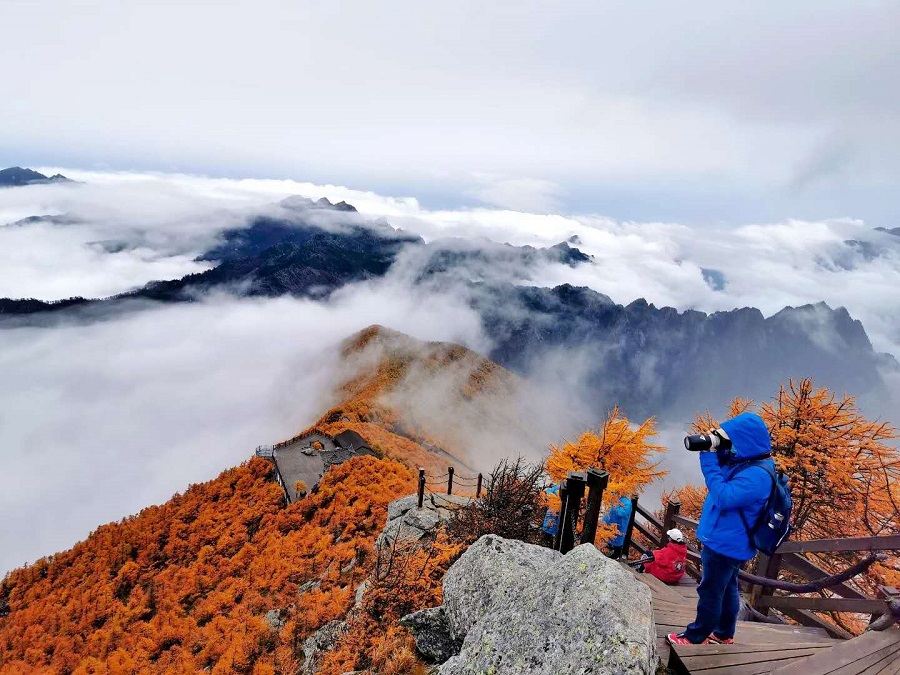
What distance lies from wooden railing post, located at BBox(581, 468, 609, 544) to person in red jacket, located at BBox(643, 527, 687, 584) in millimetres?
2460

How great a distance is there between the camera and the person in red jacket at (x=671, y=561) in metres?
8.09

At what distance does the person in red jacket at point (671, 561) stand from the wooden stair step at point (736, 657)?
2.87 meters

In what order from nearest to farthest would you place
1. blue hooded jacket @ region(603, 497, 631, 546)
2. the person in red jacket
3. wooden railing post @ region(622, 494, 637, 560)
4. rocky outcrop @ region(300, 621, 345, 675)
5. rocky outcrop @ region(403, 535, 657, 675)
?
rocky outcrop @ region(403, 535, 657, 675) < the person in red jacket < wooden railing post @ region(622, 494, 637, 560) < blue hooded jacket @ region(603, 497, 631, 546) < rocky outcrop @ region(300, 621, 345, 675)

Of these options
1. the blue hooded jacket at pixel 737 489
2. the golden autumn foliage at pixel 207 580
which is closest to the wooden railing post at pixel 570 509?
the blue hooded jacket at pixel 737 489

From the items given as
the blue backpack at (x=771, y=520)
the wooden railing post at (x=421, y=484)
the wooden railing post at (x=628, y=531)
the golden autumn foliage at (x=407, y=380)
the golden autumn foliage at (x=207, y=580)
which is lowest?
the golden autumn foliage at (x=407, y=380)

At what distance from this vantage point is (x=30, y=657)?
34.7 meters

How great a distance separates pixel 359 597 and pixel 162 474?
21378 cm

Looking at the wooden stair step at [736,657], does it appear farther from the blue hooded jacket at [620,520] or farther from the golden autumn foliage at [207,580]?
the golden autumn foliage at [207,580]

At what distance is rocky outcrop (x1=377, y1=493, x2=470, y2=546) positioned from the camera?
15.2m

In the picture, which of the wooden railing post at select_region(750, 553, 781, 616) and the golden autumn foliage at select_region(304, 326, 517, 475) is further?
the golden autumn foliage at select_region(304, 326, 517, 475)

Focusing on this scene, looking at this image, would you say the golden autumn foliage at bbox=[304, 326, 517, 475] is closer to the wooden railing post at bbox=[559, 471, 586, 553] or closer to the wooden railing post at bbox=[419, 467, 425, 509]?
the wooden railing post at bbox=[419, 467, 425, 509]

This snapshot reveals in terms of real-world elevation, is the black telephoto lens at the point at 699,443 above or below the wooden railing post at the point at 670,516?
above

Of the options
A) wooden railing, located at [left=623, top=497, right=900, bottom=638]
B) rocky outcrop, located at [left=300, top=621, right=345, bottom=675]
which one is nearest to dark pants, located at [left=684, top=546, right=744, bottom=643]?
wooden railing, located at [left=623, top=497, right=900, bottom=638]

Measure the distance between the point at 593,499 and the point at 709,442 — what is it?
227 centimetres
